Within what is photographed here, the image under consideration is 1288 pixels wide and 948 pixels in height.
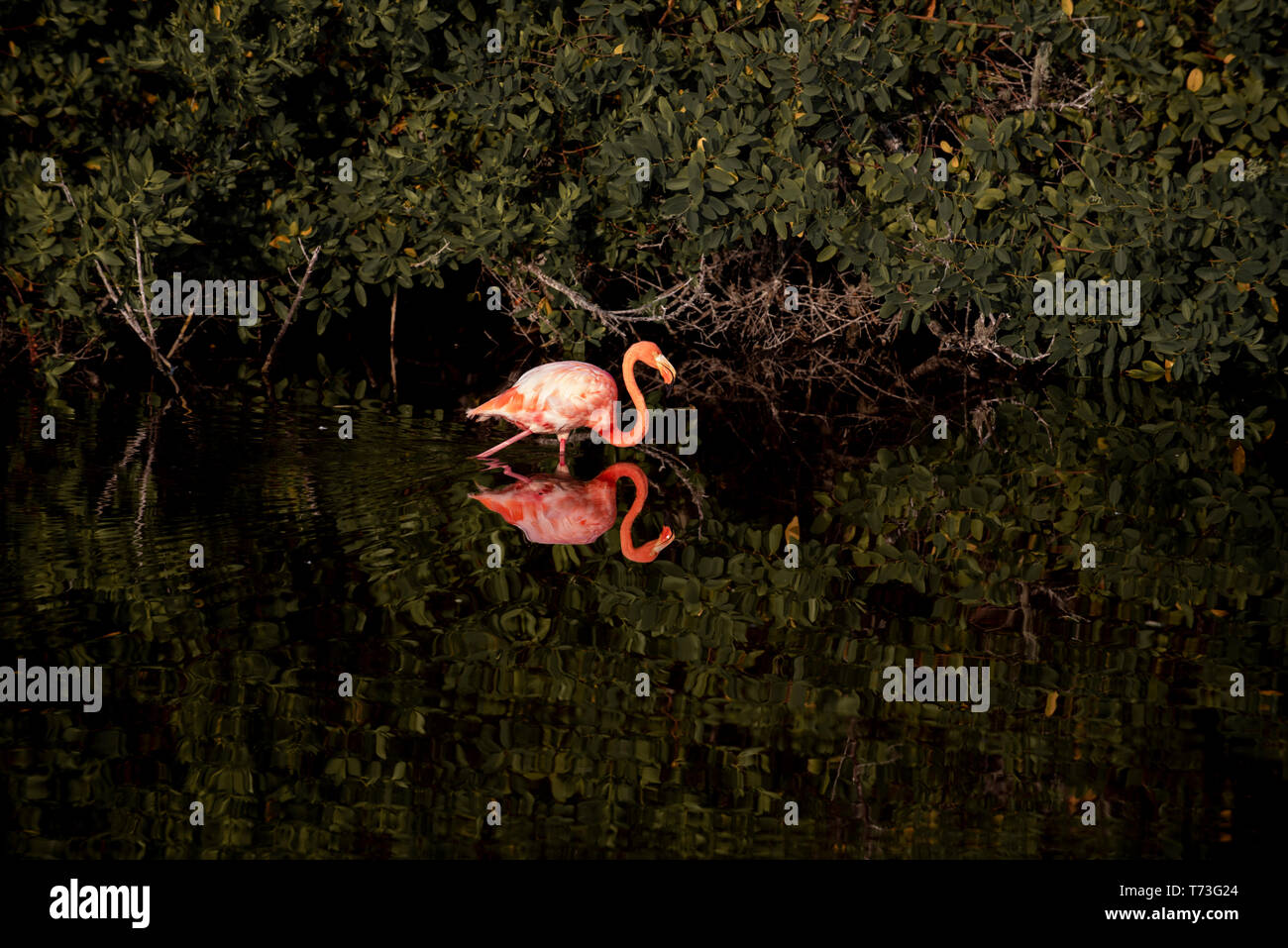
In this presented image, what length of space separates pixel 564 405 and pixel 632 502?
3.92ft

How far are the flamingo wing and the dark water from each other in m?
0.32

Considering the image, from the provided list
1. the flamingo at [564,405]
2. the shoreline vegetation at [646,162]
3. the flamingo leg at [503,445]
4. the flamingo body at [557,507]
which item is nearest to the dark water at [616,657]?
the flamingo body at [557,507]

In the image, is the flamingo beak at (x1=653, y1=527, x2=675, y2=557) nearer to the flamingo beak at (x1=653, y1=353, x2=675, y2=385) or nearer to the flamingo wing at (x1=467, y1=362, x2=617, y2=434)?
the flamingo wing at (x1=467, y1=362, x2=617, y2=434)

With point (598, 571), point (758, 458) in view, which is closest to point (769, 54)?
point (758, 458)

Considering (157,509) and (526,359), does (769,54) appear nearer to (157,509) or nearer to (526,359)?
(526,359)

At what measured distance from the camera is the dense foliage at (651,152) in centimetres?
1177

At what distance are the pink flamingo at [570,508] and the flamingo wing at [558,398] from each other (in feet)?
1.55

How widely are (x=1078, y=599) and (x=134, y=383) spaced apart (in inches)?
347

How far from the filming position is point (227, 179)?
12477 mm

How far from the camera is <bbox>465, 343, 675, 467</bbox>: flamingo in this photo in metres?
10.6

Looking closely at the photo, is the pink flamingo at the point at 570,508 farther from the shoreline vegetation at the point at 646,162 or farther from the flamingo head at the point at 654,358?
the shoreline vegetation at the point at 646,162
